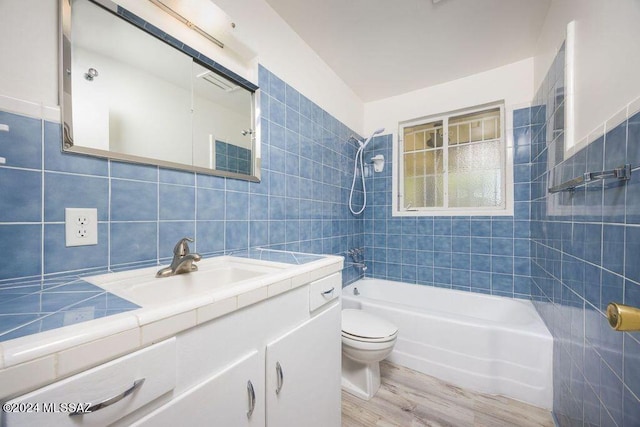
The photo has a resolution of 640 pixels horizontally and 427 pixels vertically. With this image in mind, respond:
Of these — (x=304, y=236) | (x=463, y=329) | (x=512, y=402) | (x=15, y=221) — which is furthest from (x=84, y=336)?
(x=512, y=402)

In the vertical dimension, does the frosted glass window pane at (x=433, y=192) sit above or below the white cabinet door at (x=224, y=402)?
above

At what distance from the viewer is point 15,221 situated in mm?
707

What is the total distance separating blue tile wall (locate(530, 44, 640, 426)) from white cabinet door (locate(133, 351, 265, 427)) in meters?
1.01

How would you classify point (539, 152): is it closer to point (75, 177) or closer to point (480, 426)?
point (480, 426)

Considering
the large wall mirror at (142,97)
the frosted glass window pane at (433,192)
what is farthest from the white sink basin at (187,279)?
the frosted glass window pane at (433,192)

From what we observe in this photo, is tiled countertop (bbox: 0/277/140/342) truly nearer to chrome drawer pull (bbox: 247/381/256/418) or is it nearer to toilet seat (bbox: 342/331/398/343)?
chrome drawer pull (bbox: 247/381/256/418)

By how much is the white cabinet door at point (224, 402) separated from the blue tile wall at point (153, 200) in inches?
22.9

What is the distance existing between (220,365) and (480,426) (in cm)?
150

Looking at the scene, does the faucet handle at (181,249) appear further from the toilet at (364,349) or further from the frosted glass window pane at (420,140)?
the frosted glass window pane at (420,140)

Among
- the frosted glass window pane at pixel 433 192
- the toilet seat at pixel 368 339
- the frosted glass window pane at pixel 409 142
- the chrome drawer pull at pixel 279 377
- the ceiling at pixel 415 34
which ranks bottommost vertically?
the toilet seat at pixel 368 339

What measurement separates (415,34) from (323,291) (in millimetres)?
1886

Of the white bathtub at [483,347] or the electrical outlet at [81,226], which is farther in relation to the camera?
the white bathtub at [483,347]

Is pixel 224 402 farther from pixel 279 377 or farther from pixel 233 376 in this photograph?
pixel 279 377

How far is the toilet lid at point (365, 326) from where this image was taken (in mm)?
1495
